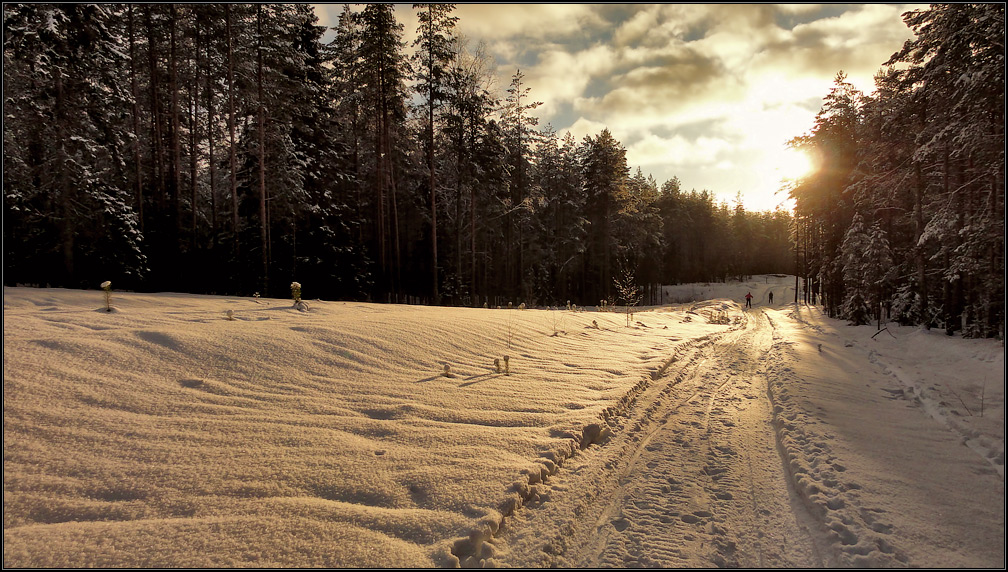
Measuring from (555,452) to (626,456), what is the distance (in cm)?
78

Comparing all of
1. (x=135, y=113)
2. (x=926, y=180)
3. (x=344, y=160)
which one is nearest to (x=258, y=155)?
(x=135, y=113)

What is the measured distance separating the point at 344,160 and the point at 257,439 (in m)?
24.6

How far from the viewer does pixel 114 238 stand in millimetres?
12758

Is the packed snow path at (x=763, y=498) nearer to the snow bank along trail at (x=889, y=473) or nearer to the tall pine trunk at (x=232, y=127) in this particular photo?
the snow bank along trail at (x=889, y=473)

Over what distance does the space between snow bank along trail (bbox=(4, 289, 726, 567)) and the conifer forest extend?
9.41m

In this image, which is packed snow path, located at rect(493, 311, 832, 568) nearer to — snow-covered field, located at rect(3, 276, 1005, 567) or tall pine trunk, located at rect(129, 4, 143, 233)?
snow-covered field, located at rect(3, 276, 1005, 567)

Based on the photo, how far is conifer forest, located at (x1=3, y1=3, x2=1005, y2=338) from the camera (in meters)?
11.4

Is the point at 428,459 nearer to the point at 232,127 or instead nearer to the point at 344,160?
the point at 232,127

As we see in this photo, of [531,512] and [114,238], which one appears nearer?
[531,512]

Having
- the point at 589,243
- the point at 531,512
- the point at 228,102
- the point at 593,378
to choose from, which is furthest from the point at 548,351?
the point at 589,243

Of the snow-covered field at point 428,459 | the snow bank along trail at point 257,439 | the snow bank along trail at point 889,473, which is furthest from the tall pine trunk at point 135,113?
the snow bank along trail at point 889,473

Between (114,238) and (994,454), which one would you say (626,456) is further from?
(114,238)

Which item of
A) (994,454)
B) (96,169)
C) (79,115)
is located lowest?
(994,454)

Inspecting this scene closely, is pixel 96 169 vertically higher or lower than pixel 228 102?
lower
